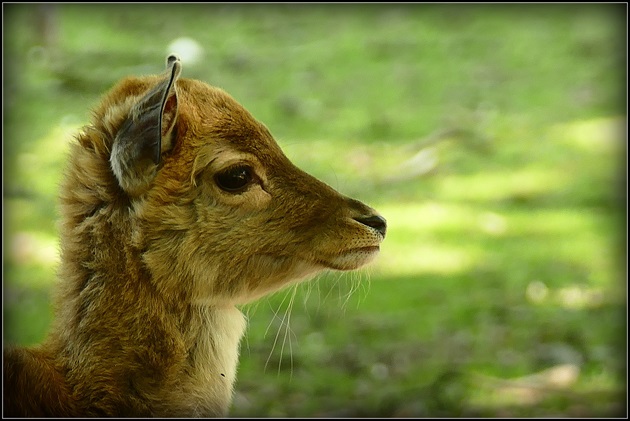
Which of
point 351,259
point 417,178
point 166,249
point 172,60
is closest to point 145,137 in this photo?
point 172,60

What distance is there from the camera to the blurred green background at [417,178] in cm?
737

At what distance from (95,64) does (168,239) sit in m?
7.02

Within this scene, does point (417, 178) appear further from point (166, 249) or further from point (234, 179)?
point (166, 249)

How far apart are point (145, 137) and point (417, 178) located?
293 inches

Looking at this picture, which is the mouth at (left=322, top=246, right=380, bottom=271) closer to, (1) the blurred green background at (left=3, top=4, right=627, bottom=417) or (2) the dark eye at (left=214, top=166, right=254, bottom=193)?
(2) the dark eye at (left=214, top=166, right=254, bottom=193)

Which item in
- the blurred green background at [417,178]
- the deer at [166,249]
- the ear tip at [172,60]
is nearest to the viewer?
the ear tip at [172,60]

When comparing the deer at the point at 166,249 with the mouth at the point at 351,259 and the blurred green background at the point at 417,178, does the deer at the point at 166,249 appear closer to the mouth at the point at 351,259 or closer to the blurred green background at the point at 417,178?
the mouth at the point at 351,259

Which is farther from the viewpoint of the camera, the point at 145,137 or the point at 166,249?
the point at 166,249

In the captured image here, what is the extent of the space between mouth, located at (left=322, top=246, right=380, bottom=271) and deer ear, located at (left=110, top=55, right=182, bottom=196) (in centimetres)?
78

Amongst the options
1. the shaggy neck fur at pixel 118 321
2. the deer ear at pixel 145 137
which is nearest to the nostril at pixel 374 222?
the shaggy neck fur at pixel 118 321

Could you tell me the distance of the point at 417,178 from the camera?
10.9 meters

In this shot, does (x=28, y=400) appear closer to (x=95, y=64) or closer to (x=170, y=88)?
(x=170, y=88)

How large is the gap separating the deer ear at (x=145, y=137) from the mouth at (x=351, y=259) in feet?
2.57

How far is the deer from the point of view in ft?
12.4
